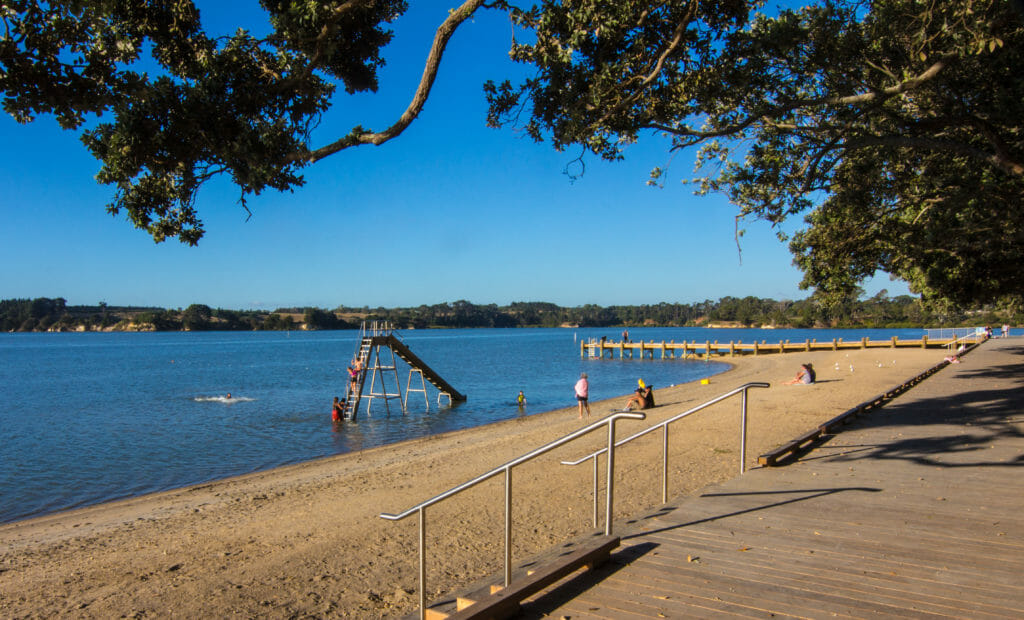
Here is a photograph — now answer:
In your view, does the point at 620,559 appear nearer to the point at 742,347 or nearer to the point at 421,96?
the point at 421,96

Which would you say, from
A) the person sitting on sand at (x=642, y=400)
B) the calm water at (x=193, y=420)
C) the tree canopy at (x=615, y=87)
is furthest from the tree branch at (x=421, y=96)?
the person sitting on sand at (x=642, y=400)

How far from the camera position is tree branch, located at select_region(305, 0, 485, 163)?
21.7 ft

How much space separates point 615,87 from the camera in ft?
25.3

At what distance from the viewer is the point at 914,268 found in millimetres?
18516

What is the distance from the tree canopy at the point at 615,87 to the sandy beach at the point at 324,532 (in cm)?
414

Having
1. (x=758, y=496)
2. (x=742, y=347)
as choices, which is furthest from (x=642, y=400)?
(x=742, y=347)

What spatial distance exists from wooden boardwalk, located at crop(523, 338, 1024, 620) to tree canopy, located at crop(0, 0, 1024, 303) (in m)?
4.31

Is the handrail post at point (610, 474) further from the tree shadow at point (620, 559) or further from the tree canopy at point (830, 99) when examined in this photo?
the tree canopy at point (830, 99)

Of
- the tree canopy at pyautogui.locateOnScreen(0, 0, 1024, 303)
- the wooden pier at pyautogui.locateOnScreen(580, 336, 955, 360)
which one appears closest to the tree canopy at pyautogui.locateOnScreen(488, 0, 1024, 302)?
the tree canopy at pyautogui.locateOnScreen(0, 0, 1024, 303)

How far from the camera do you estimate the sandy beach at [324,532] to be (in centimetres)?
696

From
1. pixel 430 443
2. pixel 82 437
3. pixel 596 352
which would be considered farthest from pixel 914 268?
pixel 596 352

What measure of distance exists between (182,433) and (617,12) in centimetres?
2280

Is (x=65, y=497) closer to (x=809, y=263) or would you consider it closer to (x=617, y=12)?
(x=617, y=12)

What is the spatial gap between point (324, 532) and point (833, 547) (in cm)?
688
